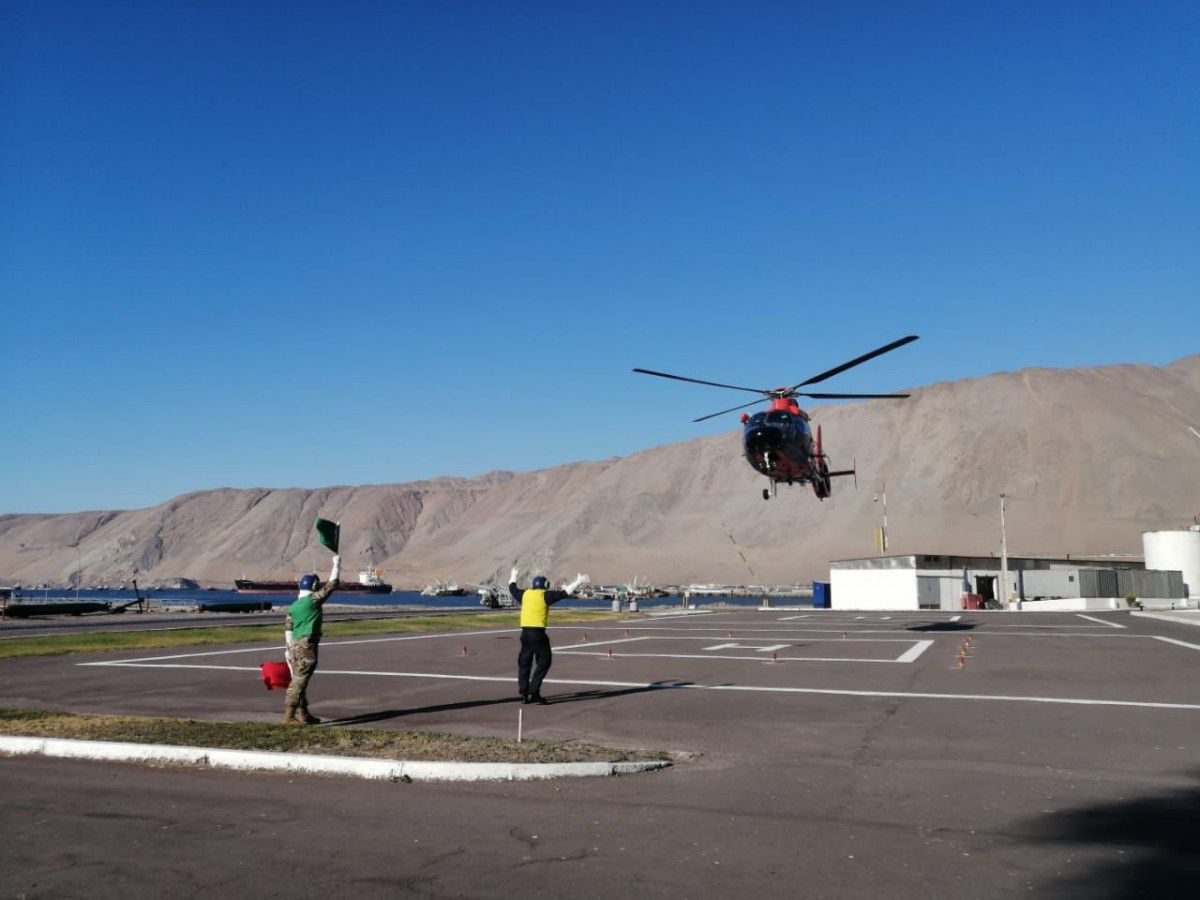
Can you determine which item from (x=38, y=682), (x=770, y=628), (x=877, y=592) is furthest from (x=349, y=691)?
(x=877, y=592)

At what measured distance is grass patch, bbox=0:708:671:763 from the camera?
366 inches

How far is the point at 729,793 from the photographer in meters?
8.20

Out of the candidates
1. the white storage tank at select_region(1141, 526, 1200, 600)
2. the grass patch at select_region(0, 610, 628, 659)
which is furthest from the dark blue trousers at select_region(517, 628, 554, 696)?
the white storage tank at select_region(1141, 526, 1200, 600)

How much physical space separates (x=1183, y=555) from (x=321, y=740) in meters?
88.5

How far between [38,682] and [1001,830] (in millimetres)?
17066

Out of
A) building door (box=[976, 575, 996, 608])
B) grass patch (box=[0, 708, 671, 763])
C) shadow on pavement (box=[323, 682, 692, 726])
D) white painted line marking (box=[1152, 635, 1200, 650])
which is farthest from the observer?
building door (box=[976, 575, 996, 608])

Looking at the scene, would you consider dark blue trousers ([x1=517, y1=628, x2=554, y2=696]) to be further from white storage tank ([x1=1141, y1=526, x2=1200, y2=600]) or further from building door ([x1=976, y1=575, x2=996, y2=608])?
white storage tank ([x1=1141, y1=526, x2=1200, y2=600])

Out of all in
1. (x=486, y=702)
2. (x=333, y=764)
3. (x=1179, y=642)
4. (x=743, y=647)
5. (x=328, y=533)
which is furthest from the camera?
(x=1179, y=642)

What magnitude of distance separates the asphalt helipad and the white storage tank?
73.1 meters

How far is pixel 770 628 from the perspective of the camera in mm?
38438

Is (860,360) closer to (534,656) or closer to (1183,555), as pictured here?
(534,656)

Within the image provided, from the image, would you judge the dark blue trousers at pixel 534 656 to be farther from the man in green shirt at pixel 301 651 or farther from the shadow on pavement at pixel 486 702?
the man in green shirt at pixel 301 651

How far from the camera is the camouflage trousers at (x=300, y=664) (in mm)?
11508

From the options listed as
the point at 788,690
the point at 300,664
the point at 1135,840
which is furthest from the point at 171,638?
the point at 1135,840
